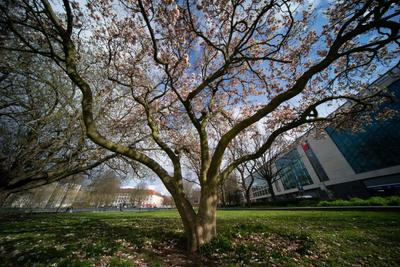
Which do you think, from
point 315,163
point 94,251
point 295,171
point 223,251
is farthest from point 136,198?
point 223,251

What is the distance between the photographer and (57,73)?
697 centimetres

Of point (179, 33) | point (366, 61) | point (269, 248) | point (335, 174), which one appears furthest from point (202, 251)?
point (335, 174)

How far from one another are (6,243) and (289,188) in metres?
64.8

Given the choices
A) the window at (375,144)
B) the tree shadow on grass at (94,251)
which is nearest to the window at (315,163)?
the window at (375,144)

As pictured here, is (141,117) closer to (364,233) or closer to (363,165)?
(364,233)

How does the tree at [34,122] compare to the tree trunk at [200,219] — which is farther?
the tree at [34,122]

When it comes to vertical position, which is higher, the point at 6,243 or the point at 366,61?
the point at 366,61

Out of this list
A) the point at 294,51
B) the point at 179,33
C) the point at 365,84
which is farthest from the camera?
the point at 365,84

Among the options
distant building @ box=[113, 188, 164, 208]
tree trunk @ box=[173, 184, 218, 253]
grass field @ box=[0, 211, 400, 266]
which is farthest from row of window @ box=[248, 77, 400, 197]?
distant building @ box=[113, 188, 164, 208]

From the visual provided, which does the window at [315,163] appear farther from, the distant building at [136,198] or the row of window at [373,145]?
the distant building at [136,198]

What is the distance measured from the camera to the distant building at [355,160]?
984 inches

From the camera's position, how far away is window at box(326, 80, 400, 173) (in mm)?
24312

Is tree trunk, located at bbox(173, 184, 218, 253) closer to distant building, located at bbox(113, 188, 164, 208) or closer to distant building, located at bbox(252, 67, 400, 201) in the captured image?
distant building, located at bbox(252, 67, 400, 201)

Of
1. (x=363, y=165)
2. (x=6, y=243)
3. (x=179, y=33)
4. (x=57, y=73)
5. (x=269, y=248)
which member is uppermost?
(x=363, y=165)
